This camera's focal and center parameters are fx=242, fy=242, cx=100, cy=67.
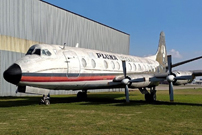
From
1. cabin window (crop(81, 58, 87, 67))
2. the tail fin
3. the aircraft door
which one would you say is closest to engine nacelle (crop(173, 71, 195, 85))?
cabin window (crop(81, 58, 87, 67))

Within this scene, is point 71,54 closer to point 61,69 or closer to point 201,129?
point 61,69

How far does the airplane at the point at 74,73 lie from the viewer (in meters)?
14.6

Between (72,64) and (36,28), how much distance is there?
16.7 m

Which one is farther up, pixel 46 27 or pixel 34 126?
pixel 46 27

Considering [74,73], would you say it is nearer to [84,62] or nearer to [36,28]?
[84,62]

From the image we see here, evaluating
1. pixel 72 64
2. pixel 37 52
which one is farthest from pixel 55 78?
pixel 37 52

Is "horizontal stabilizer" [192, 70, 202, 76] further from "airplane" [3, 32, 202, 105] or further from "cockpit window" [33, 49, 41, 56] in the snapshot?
"cockpit window" [33, 49, 41, 56]

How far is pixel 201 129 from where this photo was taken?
8336mm

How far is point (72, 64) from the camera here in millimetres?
16875

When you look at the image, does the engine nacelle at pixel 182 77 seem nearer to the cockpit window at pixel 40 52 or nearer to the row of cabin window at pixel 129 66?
the row of cabin window at pixel 129 66

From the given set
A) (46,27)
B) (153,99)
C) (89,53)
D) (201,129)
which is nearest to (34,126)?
(201,129)

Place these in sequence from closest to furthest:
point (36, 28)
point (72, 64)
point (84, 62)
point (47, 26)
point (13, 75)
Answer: point (13, 75) < point (72, 64) < point (84, 62) < point (36, 28) < point (47, 26)

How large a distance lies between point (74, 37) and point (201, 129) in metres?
31.1

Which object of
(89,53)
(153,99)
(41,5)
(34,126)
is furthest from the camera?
(41,5)
